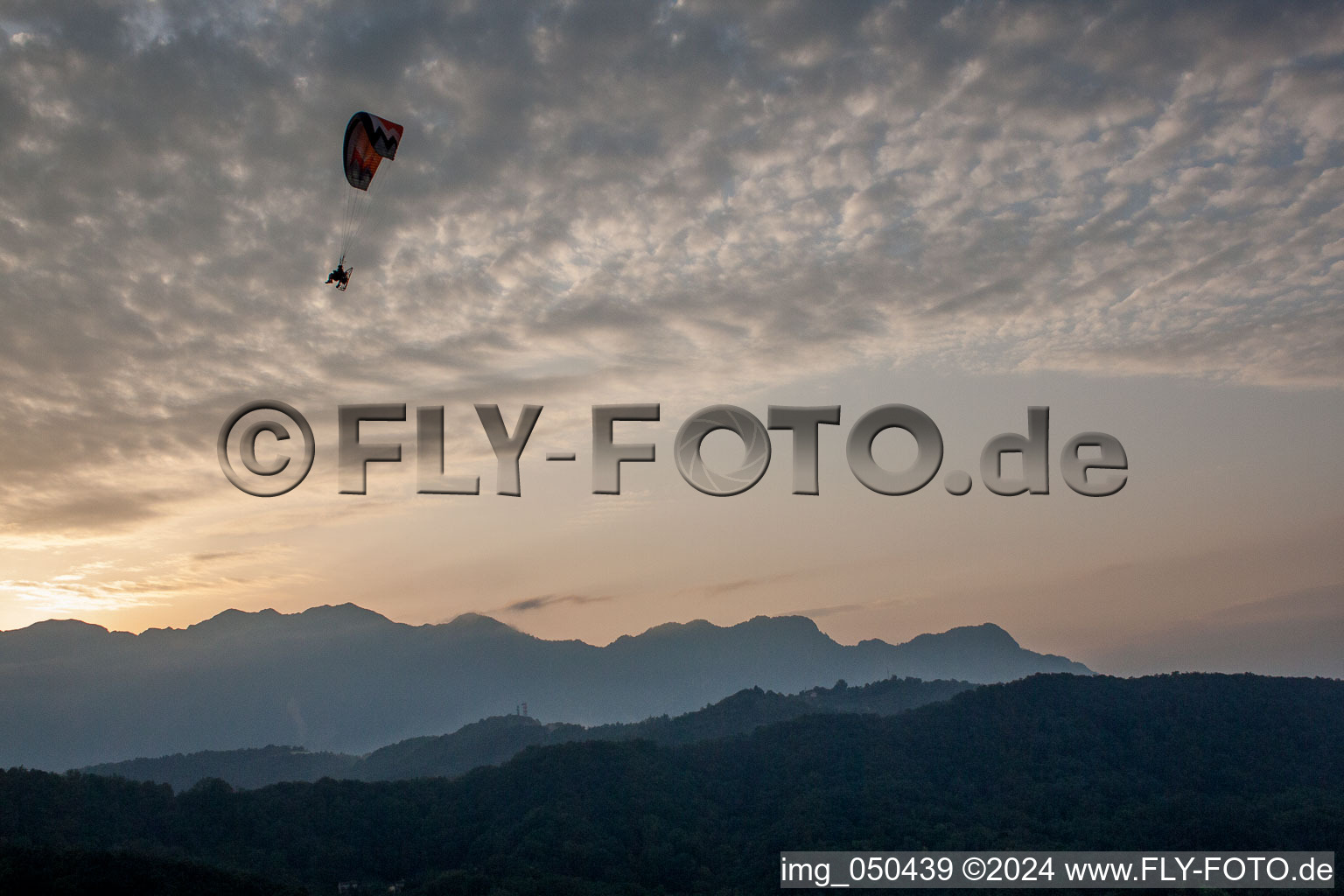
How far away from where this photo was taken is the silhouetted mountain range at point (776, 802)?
298 feet

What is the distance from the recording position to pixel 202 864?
216ft

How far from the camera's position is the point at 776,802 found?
117438 mm

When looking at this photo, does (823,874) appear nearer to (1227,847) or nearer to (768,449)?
(1227,847)

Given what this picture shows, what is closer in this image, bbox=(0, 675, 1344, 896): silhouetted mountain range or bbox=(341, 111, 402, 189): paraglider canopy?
bbox=(341, 111, 402, 189): paraglider canopy

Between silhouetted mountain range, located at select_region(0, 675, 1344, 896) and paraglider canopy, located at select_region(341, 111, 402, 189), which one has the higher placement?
paraglider canopy, located at select_region(341, 111, 402, 189)

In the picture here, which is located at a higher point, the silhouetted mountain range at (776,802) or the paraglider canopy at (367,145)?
the paraglider canopy at (367,145)

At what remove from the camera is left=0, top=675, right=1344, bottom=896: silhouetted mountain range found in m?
90.7

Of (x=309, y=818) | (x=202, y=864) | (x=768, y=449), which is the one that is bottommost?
(x=309, y=818)

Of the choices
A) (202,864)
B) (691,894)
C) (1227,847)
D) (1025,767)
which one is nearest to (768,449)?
(202,864)

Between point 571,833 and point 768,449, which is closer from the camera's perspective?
point 768,449

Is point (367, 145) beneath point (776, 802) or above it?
above

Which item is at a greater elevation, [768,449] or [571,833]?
[768,449]

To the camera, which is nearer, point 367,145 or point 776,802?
point 367,145

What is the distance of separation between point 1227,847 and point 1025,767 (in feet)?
103
